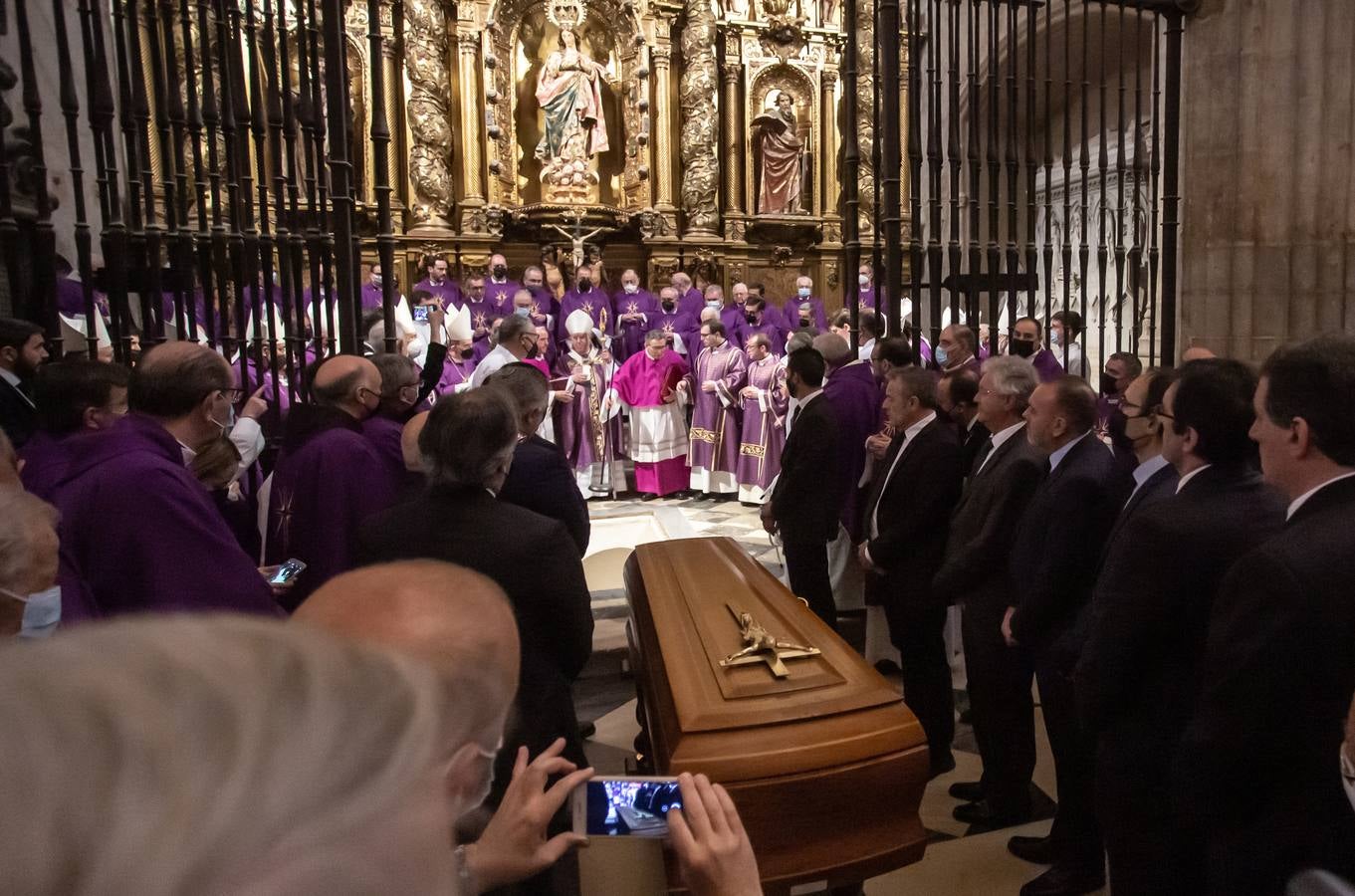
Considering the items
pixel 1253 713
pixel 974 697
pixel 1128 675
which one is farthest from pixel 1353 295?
pixel 1253 713

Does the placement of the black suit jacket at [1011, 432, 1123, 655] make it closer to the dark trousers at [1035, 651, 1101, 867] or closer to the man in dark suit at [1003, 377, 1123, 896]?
the man in dark suit at [1003, 377, 1123, 896]

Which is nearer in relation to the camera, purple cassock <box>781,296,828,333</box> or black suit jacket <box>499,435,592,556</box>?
black suit jacket <box>499,435,592,556</box>

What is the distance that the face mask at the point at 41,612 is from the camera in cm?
179

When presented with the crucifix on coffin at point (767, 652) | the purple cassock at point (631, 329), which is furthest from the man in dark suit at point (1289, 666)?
the purple cassock at point (631, 329)

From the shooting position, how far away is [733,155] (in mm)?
13695

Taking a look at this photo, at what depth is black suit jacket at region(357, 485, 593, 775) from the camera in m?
2.26

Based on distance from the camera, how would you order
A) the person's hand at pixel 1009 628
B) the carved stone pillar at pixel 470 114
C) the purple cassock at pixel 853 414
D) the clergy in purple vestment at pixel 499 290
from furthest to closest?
the carved stone pillar at pixel 470 114
the clergy in purple vestment at pixel 499 290
the purple cassock at pixel 853 414
the person's hand at pixel 1009 628

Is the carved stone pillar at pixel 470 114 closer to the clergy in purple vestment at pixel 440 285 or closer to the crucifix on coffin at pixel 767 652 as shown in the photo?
the clergy in purple vestment at pixel 440 285

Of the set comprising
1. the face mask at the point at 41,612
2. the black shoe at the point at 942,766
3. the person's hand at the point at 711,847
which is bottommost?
the black shoe at the point at 942,766

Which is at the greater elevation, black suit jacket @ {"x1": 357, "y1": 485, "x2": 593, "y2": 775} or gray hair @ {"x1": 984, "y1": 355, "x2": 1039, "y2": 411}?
gray hair @ {"x1": 984, "y1": 355, "x2": 1039, "y2": 411}

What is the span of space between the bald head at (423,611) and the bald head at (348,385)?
89.6 inches

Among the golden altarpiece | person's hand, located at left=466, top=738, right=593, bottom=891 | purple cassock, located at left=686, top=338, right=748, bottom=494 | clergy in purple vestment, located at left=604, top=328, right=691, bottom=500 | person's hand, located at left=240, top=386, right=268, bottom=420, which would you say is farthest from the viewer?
the golden altarpiece

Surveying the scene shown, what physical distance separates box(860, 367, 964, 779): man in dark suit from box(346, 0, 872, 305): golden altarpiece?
9.17 m

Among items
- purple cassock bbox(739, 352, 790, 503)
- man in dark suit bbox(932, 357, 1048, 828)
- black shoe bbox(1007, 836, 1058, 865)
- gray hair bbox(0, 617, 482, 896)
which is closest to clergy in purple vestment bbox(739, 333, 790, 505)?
purple cassock bbox(739, 352, 790, 503)
